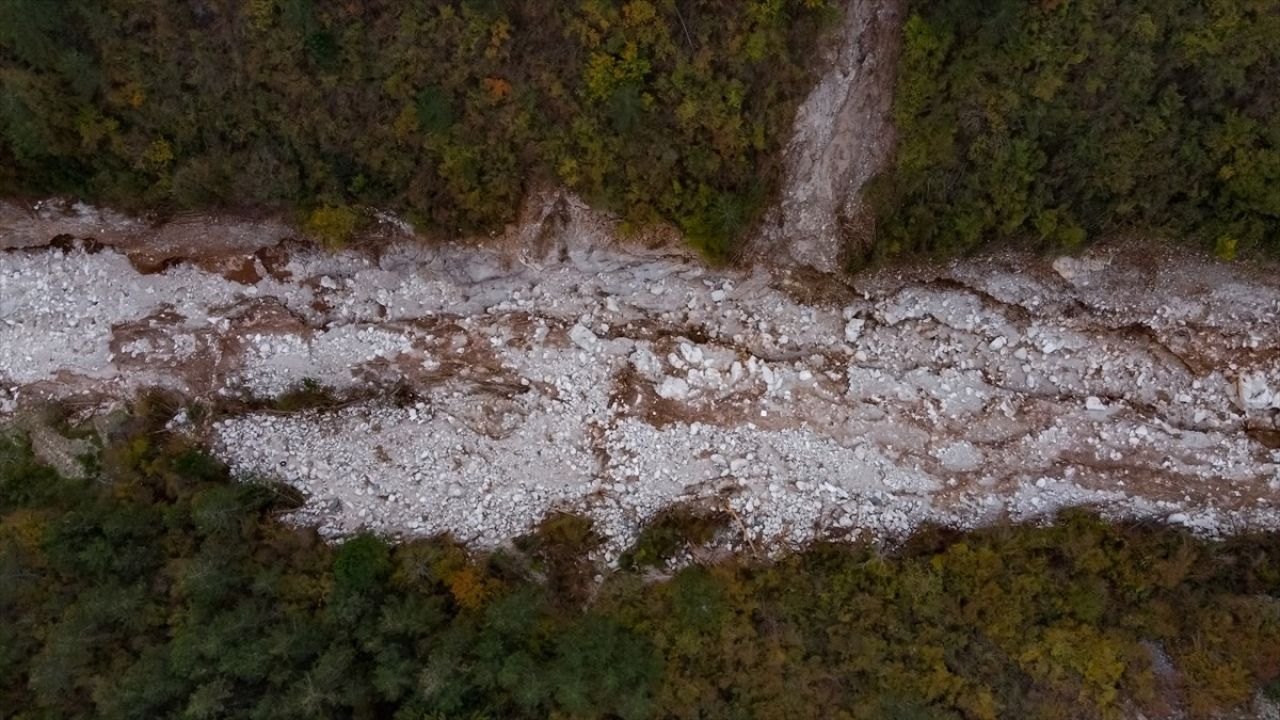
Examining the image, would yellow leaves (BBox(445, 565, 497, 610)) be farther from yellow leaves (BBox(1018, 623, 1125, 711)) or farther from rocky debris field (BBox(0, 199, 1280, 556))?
yellow leaves (BBox(1018, 623, 1125, 711))

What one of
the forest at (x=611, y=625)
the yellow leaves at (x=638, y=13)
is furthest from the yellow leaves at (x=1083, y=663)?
the yellow leaves at (x=638, y=13)

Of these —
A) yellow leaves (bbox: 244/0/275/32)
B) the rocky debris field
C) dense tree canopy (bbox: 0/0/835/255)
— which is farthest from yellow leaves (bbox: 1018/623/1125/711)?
yellow leaves (bbox: 244/0/275/32)

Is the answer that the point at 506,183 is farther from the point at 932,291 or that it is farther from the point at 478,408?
the point at 932,291

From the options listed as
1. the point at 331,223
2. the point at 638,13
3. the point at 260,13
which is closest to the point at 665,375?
the point at 638,13

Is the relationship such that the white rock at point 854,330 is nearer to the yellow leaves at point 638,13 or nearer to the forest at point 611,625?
the forest at point 611,625

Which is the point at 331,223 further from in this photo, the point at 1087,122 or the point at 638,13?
the point at 1087,122

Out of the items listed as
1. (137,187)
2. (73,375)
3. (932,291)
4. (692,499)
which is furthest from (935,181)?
(73,375)
